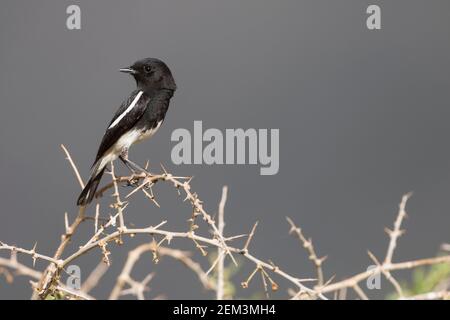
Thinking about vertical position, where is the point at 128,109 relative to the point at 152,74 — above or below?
below

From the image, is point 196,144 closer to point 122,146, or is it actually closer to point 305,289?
point 122,146

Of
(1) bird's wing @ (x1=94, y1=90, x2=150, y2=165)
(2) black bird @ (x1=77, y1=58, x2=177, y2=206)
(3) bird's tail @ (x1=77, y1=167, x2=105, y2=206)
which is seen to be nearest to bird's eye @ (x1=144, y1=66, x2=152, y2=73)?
(2) black bird @ (x1=77, y1=58, x2=177, y2=206)

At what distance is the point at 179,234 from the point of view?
1.37 m

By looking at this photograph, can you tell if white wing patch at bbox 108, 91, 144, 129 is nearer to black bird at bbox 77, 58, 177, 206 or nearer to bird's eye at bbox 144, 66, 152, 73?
black bird at bbox 77, 58, 177, 206

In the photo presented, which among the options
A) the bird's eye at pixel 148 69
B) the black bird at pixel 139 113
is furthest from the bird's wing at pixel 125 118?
the bird's eye at pixel 148 69

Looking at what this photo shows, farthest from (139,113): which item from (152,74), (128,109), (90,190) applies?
(90,190)

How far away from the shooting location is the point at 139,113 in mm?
2861

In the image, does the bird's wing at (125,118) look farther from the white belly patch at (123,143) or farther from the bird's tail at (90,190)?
the bird's tail at (90,190)

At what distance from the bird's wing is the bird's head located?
0.20 ft

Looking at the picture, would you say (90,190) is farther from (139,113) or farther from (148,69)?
(148,69)

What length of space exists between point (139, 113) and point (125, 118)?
0.07m
